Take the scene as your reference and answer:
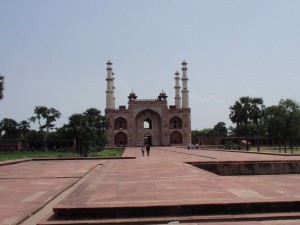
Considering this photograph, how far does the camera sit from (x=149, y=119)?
56.1 meters

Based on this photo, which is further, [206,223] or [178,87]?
[178,87]

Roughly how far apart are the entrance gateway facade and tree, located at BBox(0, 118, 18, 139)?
2551 centimetres

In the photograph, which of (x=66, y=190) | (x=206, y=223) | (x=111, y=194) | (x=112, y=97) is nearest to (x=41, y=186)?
(x=66, y=190)

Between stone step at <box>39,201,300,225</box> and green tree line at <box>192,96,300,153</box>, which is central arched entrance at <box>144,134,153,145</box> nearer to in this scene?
green tree line at <box>192,96,300,153</box>

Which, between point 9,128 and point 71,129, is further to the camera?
point 9,128

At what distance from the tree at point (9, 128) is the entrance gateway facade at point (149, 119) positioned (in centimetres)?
2551

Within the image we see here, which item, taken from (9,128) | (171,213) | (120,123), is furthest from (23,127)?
(171,213)

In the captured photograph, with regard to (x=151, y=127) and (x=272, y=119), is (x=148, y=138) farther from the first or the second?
(x=272, y=119)

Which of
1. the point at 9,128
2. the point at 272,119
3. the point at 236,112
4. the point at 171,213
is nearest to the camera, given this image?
the point at 171,213

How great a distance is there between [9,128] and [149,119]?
29.9m

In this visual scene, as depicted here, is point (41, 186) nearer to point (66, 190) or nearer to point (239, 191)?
point (66, 190)

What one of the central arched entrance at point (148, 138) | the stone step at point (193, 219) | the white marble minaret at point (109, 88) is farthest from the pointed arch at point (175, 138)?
the stone step at point (193, 219)

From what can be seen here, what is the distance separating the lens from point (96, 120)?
27562 millimetres

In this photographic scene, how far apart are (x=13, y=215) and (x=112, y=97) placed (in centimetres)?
5001
